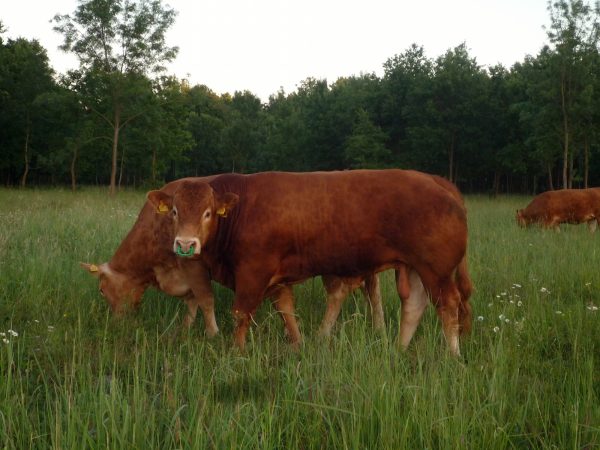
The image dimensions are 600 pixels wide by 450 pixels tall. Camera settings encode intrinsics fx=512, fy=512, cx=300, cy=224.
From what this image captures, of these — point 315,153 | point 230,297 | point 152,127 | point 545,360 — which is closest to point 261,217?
point 230,297

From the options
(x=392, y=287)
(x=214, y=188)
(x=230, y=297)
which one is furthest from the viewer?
(x=392, y=287)

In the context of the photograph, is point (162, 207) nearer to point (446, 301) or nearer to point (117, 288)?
point (117, 288)

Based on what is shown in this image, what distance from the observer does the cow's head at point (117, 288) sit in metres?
5.75

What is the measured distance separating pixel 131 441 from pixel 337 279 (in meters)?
3.57

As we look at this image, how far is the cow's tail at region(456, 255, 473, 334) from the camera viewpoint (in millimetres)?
4750

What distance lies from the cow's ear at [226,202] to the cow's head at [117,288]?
1.76 meters

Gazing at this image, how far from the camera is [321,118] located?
56.0m

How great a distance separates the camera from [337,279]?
5.75m

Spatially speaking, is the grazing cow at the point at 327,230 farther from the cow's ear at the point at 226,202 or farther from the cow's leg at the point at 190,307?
the cow's leg at the point at 190,307

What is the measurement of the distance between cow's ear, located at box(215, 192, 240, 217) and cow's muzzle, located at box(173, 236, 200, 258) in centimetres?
53

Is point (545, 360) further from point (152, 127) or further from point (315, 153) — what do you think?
point (315, 153)

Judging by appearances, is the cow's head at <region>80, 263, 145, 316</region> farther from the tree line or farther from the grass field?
the tree line

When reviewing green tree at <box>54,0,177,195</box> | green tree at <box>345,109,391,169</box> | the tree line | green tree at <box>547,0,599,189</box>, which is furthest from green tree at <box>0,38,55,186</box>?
green tree at <box>547,0,599,189</box>

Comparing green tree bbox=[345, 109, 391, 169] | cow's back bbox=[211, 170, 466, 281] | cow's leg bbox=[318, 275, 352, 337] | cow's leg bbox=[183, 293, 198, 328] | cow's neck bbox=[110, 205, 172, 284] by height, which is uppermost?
green tree bbox=[345, 109, 391, 169]
